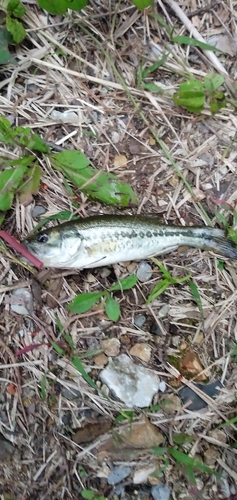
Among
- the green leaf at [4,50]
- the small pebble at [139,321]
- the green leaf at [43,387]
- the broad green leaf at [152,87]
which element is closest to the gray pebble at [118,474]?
the green leaf at [43,387]

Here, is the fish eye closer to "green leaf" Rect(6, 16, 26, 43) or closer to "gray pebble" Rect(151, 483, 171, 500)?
"green leaf" Rect(6, 16, 26, 43)

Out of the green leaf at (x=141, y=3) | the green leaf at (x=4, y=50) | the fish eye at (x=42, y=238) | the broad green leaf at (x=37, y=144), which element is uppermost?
the green leaf at (x=4, y=50)

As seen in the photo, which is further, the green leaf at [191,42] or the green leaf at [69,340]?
the green leaf at [191,42]

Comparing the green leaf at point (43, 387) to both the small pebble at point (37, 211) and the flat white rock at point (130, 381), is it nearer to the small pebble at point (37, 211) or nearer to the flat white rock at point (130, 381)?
the flat white rock at point (130, 381)

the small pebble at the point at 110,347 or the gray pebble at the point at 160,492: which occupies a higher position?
the small pebble at the point at 110,347

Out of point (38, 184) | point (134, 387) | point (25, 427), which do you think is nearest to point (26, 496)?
point (25, 427)

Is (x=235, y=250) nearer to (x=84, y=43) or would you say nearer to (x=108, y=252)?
(x=108, y=252)

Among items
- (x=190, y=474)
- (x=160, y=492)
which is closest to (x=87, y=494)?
(x=160, y=492)

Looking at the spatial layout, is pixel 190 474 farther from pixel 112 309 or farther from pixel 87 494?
pixel 112 309
